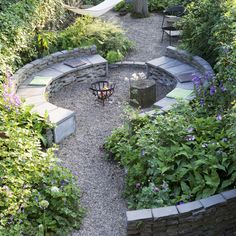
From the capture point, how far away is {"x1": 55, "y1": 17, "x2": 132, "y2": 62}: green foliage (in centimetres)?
799

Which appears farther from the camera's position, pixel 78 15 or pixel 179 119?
pixel 78 15

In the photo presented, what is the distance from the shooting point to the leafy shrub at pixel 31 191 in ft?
13.5

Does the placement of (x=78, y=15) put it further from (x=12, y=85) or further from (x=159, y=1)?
(x=12, y=85)

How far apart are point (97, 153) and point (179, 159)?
1.54 metres

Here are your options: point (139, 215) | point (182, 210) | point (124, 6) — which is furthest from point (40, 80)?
point (124, 6)

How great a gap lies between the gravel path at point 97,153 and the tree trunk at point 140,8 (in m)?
2.43

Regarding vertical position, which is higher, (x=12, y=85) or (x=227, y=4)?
(x=227, y=4)

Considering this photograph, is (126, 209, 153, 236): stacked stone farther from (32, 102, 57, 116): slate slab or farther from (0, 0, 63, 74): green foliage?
(0, 0, 63, 74): green foliage

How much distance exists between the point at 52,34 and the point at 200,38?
8.87ft

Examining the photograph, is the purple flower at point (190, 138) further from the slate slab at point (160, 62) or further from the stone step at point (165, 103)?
the slate slab at point (160, 62)

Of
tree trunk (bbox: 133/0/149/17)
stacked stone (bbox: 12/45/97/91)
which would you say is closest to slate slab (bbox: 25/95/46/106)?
stacked stone (bbox: 12/45/97/91)

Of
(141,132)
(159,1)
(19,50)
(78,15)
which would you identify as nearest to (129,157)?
(141,132)

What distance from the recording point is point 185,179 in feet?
13.9

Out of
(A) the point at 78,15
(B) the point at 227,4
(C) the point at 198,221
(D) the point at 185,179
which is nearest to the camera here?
(C) the point at 198,221
